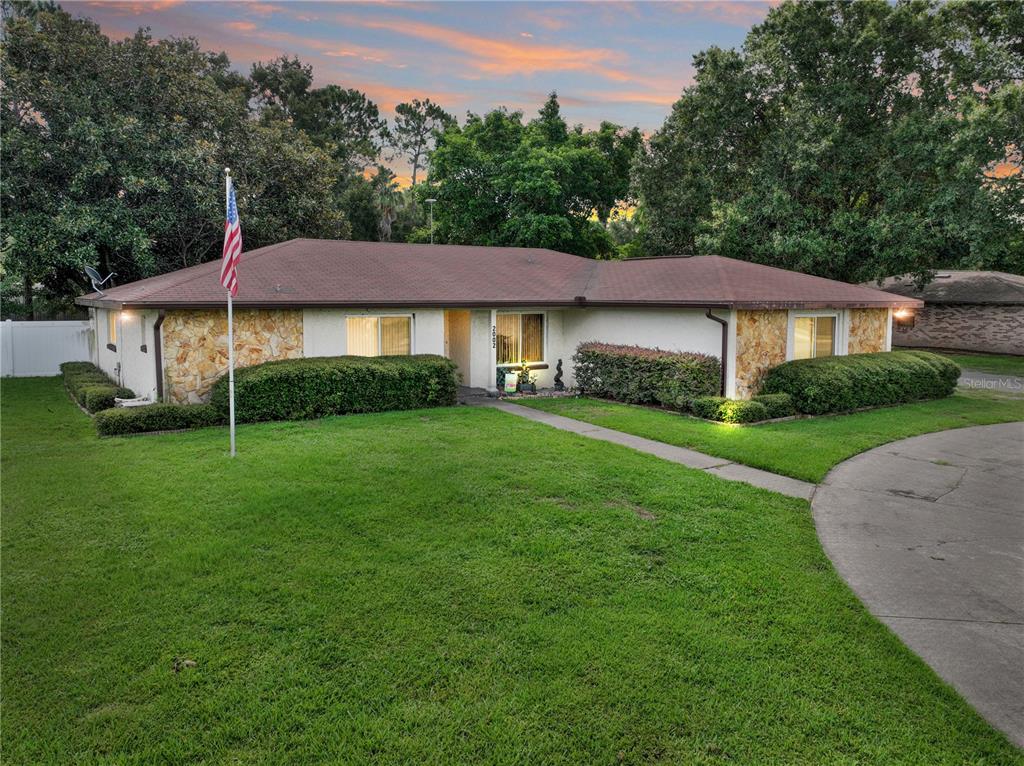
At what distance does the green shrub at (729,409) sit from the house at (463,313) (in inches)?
33.0

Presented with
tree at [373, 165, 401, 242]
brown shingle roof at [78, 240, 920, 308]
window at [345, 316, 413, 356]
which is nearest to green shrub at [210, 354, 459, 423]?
window at [345, 316, 413, 356]

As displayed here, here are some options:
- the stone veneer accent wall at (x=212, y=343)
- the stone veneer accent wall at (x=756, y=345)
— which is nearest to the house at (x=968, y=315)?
the stone veneer accent wall at (x=756, y=345)

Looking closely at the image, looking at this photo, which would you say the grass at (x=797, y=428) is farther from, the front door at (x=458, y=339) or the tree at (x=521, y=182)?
the tree at (x=521, y=182)

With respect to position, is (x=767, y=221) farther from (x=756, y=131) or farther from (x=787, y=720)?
(x=787, y=720)

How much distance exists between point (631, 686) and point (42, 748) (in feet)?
10.5

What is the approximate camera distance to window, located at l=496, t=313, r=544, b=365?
16578mm

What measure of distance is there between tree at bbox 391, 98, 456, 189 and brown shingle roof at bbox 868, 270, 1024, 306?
3356 centimetres

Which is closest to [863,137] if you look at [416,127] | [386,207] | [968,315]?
[968,315]

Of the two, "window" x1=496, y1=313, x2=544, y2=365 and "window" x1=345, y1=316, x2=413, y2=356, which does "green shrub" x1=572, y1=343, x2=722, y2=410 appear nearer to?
"window" x1=496, y1=313, x2=544, y2=365

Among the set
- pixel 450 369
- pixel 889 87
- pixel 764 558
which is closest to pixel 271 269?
pixel 450 369

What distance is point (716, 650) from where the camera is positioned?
4.29 metres

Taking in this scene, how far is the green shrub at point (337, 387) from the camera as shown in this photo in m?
11.7

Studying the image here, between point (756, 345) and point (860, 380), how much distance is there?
95.1 inches

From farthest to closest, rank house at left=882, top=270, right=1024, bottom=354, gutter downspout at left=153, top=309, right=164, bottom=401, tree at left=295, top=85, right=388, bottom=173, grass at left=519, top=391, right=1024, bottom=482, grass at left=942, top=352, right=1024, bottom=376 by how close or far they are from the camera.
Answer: tree at left=295, top=85, right=388, bottom=173
house at left=882, top=270, right=1024, bottom=354
grass at left=942, top=352, right=1024, bottom=376
gutter downspout at left=153, top=309, right=164, bottom=401
grass at left=519, top=391, right=1024, bottom=482
